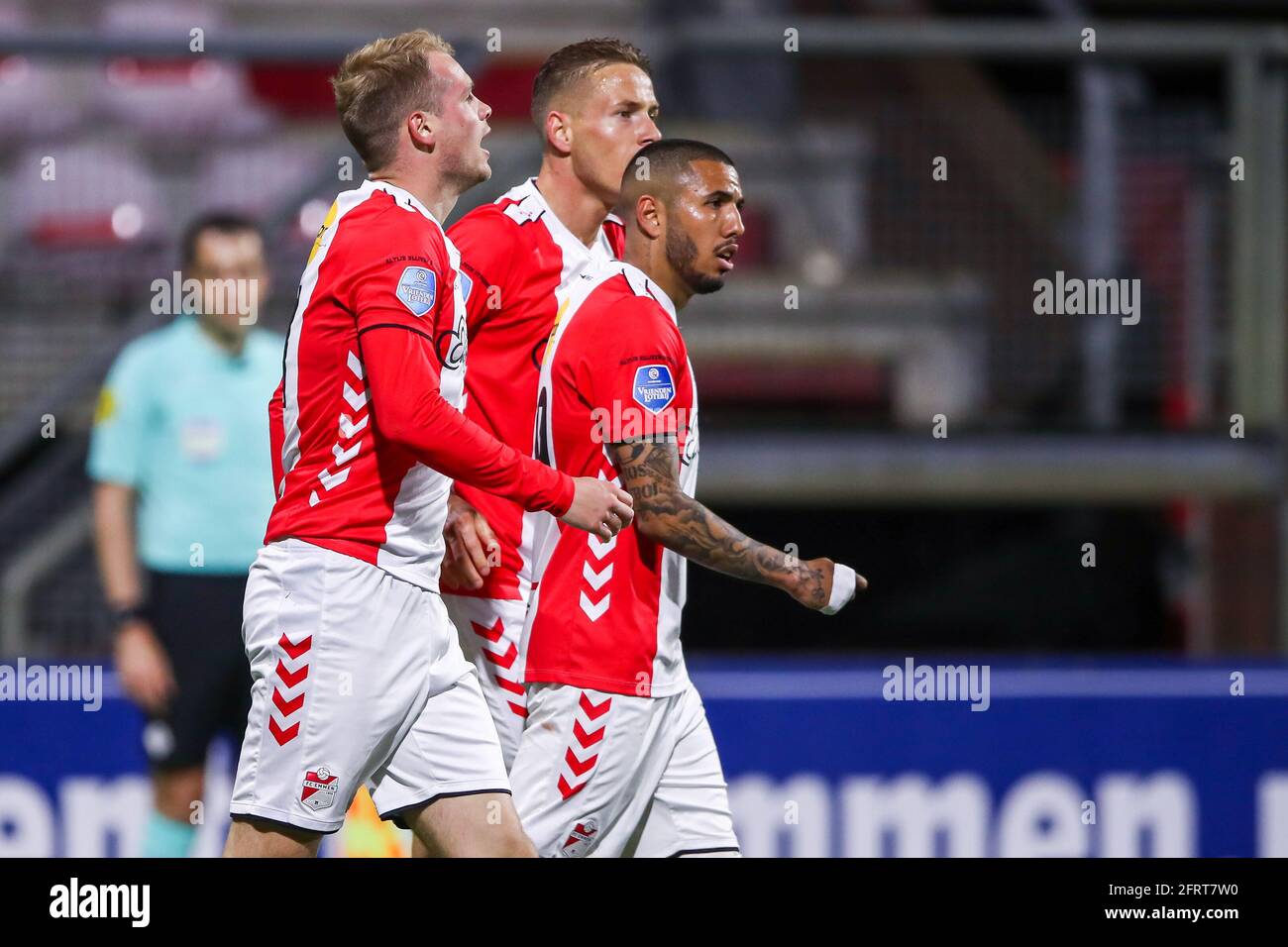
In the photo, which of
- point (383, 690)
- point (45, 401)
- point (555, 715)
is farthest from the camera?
point (45, 401)

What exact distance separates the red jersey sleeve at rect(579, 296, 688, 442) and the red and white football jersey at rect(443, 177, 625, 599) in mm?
327

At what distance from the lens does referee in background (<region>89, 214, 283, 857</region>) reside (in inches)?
220

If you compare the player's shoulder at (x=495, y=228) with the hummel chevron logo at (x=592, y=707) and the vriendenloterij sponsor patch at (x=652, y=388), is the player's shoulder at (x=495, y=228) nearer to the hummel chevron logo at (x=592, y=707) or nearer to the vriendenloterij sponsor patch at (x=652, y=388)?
the vriendenloterij sponsor patch at (x=652, y=388)

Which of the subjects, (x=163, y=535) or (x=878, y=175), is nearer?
(x=163, y=535)

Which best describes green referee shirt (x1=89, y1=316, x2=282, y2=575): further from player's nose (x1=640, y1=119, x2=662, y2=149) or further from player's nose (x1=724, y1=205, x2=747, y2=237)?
player's nose (x1=724, y1=205, x2=747, y2=237)

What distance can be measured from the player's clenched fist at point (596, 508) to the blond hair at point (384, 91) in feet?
2.54

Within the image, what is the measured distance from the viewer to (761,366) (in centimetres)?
729

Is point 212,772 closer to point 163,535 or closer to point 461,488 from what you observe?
point 163,535

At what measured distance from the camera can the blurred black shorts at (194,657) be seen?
18.3 feet

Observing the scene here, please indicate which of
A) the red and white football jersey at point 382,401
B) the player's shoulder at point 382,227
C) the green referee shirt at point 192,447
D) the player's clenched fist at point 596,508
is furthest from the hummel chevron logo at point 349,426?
the green referee shirt at point 192,447

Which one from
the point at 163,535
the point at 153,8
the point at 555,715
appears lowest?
the point at 555,715

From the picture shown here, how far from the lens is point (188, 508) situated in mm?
5688
